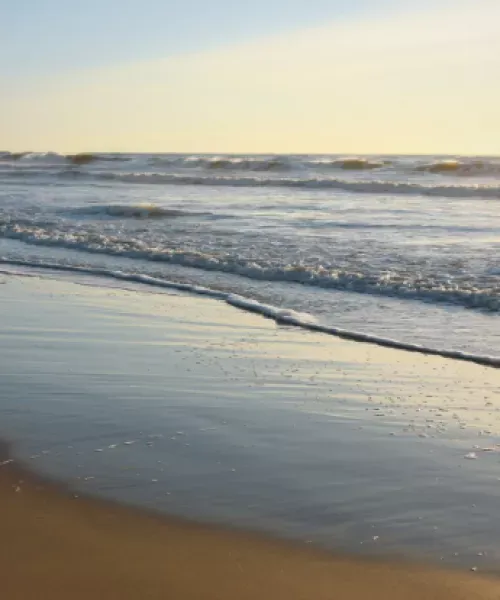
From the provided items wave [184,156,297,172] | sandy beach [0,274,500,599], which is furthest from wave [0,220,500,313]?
wave [184,156,297,172]

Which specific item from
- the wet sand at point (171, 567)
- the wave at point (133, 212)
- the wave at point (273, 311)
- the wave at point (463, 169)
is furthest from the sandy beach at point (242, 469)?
the wave at point (463, 169)

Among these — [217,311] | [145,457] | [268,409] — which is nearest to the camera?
[145,457]

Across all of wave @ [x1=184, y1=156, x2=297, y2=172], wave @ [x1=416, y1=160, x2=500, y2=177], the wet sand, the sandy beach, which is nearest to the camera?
the wet sand

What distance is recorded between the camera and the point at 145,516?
3346 mm

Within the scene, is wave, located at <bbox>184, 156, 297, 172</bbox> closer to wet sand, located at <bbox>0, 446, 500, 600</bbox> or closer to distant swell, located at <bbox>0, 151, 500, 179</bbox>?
distant swell, located at <bbox>0, 151, 500, 179</bbox>

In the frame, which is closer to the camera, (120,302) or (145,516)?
(145,516)

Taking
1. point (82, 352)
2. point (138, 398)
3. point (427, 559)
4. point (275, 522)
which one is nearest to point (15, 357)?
point (82, 352)

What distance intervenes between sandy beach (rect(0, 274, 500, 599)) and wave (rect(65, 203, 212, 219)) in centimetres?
1283

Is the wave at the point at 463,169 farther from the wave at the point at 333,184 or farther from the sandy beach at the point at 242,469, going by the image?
the sandy beach at the point at 242,469

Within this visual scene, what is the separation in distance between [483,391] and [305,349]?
1560 millimetres

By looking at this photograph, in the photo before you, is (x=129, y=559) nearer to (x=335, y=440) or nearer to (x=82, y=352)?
(x=335, y=440)

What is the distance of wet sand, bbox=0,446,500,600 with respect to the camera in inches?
109

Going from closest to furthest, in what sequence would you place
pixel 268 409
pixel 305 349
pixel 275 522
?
pixel 275 522 < pixel 268 409 < pixel 305 349

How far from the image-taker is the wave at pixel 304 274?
28.4ft
